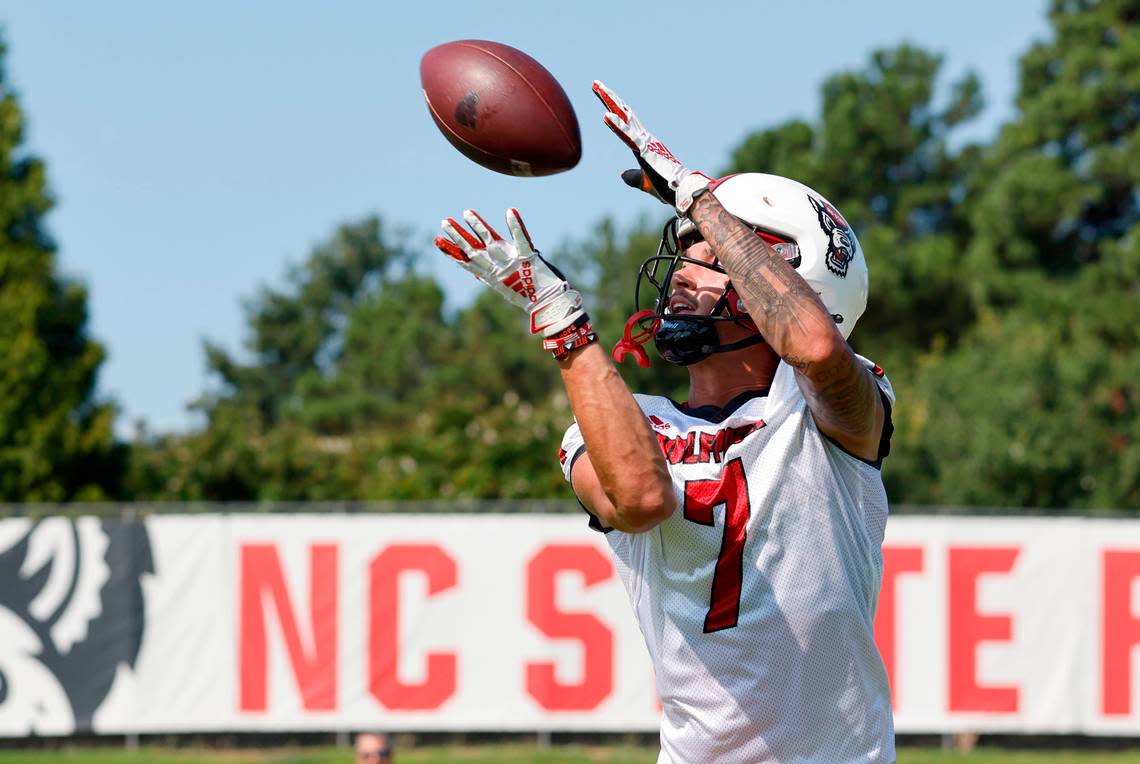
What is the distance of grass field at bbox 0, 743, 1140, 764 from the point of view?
37.0 ft

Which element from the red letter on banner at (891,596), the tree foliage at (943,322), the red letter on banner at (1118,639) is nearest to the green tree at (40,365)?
the tree foliage at (943,322)

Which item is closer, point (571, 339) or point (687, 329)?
point (571, 339)

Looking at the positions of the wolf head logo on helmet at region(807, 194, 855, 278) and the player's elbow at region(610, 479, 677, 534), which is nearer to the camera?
the player's elbow at region(610, 479, 677, 534)

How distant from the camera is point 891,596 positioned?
37.9 feet

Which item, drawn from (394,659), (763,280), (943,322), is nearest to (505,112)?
(763,280)

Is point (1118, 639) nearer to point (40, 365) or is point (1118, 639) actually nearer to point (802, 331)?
point (802, 331)

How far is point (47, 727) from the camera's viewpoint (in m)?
11.5

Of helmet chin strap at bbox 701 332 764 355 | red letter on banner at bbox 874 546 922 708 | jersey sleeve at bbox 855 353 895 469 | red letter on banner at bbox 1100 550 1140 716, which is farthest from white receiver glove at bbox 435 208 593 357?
red letter on banner at bbox 1100 550 1140 716

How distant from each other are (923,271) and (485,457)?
43.5ft

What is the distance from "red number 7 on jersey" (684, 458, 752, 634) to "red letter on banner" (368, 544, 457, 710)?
28.9 ft

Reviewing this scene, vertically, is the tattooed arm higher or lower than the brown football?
lower

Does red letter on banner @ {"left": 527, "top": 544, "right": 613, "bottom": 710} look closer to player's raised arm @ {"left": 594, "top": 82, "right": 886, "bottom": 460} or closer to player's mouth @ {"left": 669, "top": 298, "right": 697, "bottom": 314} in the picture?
player's mouth @ {"left": 669, "top": 298, "right": 697, "bottom": 314}

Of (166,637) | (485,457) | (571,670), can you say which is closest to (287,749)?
(166,637)

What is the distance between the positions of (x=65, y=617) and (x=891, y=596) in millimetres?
6425
